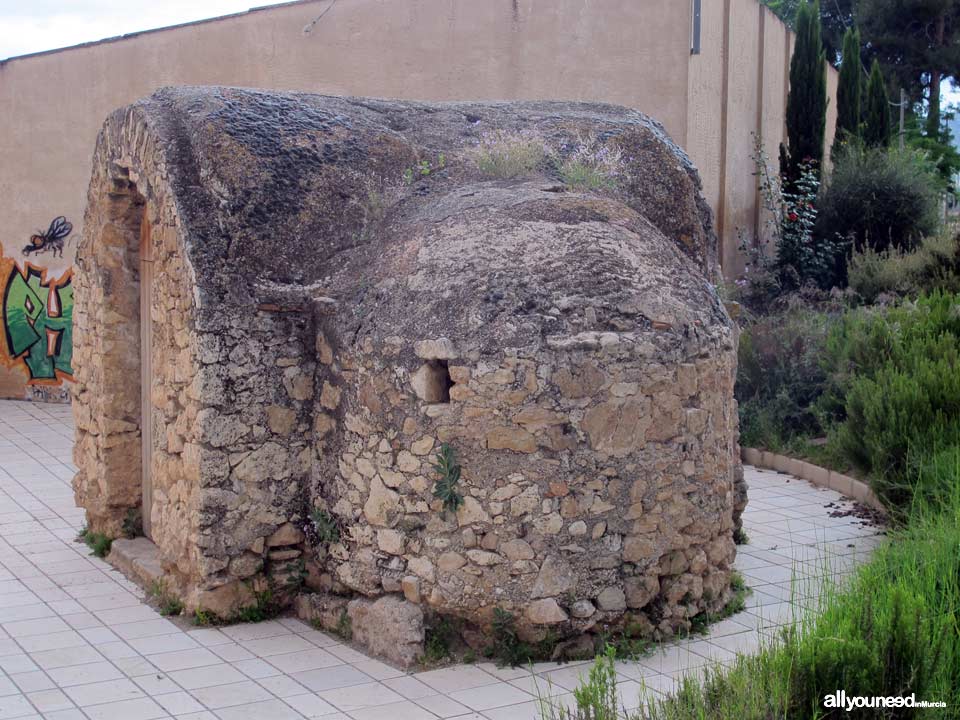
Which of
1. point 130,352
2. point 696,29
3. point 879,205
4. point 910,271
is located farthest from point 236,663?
point 879,205

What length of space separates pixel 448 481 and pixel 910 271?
378 inches

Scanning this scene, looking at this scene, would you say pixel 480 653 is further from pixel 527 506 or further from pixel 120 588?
pixel 120 588

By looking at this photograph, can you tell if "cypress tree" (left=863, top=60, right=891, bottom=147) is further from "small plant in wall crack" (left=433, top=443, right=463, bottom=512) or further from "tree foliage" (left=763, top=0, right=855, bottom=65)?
"small plant in wall crack" (left=433, top=443, right=463, bottom=512)

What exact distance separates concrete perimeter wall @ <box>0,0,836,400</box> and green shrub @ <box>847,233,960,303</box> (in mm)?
2895

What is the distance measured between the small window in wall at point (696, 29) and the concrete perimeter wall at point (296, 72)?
9 centimetres

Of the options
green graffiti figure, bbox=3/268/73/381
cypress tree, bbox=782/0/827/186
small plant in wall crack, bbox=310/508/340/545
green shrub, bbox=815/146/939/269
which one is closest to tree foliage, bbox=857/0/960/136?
cypress tree, bbox=782/0/827/186

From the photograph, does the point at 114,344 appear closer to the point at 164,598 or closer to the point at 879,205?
the point at 164,598

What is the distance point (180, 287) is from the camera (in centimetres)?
577

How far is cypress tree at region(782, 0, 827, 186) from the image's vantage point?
1628cm

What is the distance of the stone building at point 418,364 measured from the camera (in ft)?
16.4

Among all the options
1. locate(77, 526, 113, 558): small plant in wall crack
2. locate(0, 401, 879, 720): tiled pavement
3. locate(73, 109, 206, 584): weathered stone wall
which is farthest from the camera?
locate(77, 526, 113, 558): small plant in wall crack

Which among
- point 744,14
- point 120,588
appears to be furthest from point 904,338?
point 744,14

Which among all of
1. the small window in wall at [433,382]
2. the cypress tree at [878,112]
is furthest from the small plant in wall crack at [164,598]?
the cypress tree at [878,112]

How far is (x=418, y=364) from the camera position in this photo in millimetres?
5105
